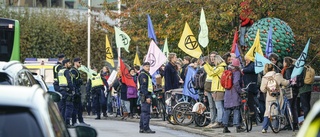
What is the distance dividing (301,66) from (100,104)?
13581 mm

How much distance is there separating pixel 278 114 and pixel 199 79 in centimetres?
355

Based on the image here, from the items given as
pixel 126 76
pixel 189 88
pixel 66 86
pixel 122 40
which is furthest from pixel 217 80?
pixel 122 40

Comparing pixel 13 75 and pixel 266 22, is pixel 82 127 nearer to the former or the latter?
pixel 13 75

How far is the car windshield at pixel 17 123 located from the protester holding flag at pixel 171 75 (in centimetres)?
2070

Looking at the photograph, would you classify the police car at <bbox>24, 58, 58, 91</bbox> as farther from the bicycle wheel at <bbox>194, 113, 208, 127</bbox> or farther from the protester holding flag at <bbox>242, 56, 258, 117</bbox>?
the protester holding flag at <bbox>242, 56, 258, 117</bbox>

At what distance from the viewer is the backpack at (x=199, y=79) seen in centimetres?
2309

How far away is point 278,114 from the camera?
20.1 metres

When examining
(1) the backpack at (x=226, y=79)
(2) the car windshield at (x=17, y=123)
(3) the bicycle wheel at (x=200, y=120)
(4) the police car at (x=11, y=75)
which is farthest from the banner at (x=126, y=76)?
(2) the car windshield at (x=17, y=123)

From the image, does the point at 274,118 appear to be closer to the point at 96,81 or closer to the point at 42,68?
the point at 96,81

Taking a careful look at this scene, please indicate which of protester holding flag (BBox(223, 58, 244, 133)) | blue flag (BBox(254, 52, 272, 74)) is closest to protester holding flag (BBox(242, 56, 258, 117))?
blue flag (BBox(254, 52, 272, 74))

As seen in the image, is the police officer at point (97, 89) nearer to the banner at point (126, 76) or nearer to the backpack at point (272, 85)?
the banner at point (126, 76)

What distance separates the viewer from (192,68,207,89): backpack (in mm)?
23086

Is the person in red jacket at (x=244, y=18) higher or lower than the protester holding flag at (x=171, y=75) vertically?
higher

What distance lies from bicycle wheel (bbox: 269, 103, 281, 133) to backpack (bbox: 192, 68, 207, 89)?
3.28 meters
